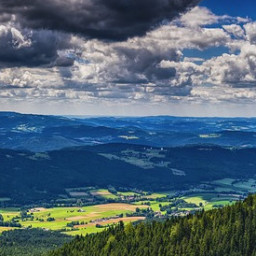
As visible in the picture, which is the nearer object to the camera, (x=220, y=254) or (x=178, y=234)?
(x=220, y=254)

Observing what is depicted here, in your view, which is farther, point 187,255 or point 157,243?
point 157,243

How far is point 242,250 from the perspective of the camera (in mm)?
177125

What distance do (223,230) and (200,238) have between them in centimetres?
943

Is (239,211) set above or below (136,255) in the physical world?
above

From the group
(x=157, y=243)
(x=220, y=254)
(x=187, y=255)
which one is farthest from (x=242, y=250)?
(x=157, y=243)

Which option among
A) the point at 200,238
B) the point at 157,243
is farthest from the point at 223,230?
the point at 157,243

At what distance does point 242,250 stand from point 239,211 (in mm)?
24617

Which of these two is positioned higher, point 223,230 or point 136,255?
point 223,230

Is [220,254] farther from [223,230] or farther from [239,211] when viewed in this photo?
[239,211]

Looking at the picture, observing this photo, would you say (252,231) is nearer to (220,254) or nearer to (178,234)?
(220,254)

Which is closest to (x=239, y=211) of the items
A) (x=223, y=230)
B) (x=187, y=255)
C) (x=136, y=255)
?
(x=223, y=230)

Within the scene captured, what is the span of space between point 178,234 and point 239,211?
A: 2644 centimetres

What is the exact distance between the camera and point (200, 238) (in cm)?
18900

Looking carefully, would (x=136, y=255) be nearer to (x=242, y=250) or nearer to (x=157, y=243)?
(x=157, y=243)
